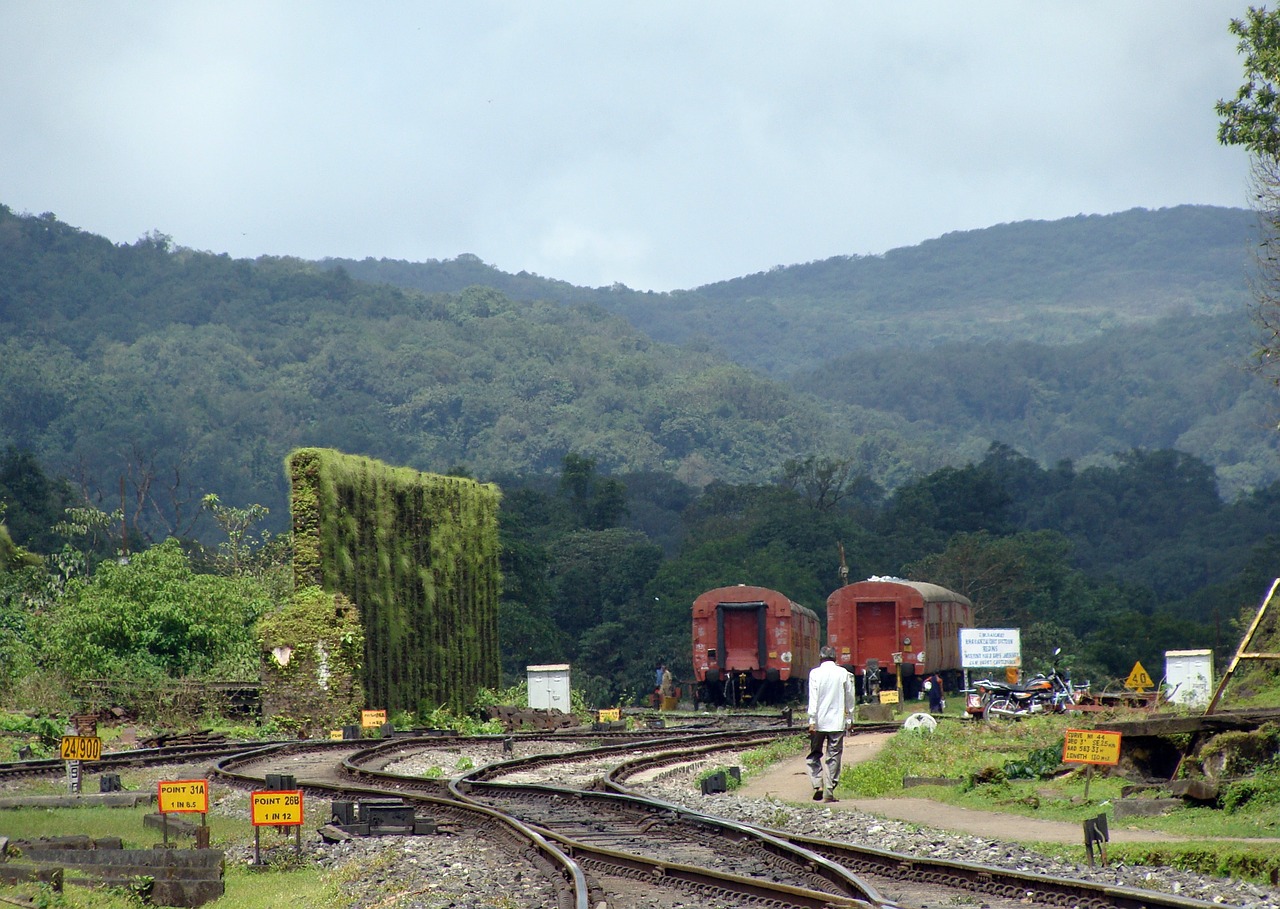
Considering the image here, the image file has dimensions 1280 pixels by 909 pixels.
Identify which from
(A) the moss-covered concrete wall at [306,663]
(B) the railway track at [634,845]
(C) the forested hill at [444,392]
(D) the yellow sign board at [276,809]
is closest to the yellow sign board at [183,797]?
(D) the yellow sign board at [276,809]

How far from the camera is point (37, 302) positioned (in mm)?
151000

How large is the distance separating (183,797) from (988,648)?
17.2 metres

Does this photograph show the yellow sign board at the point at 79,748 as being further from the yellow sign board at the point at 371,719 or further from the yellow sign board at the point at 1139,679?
the yellow sign board at the point at 1139,679

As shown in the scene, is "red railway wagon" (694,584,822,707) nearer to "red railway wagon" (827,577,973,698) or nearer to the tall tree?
"red railway wagon" (827,577,973,698)

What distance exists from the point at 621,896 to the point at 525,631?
5397 centimetres

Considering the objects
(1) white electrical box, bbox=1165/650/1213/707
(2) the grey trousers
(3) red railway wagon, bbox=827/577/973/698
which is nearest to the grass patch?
(2) the grey trousers

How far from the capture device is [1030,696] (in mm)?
23250

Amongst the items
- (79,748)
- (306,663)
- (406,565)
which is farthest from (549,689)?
(79,748)

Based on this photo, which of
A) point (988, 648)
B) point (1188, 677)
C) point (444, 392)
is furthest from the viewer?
point (444, 392)

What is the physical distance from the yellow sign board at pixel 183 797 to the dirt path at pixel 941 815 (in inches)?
221

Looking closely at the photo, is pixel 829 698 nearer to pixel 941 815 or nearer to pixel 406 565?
pixel 941 815

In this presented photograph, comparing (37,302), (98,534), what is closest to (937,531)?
(98,534)

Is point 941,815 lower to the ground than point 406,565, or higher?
lower

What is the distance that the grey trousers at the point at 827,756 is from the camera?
14234 mm
